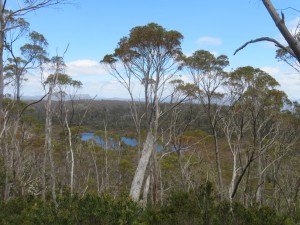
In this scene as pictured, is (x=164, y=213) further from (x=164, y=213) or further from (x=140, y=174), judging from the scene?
(x=140, y=174)

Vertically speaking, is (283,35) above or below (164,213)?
above

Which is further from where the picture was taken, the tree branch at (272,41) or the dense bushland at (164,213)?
the dense bushland at (164,213)

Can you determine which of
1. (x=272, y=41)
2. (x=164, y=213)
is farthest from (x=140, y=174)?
(x=272, y=41)

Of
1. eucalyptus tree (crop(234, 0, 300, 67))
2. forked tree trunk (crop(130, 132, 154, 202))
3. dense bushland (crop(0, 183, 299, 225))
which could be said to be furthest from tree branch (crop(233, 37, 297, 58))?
forked tree trunk (crop(130, 132, 154, 202))

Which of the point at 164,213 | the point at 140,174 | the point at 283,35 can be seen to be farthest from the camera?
the point at 140,174

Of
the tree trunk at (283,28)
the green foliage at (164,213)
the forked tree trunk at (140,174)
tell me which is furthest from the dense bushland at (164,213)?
the tree trunk at (283,28)

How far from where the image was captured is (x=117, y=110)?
7525 cm

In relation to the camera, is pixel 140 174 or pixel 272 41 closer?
pixel 272 41

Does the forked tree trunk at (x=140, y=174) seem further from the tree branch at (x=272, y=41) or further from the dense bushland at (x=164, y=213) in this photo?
the tree branch at (x=272, y=41)

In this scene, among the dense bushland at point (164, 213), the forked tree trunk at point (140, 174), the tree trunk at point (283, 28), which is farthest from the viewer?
the forked tree trunk at point (140, 174)

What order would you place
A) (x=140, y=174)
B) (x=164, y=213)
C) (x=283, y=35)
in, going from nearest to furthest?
(x=283, y=35) → (x=164, y=213) → (x=140, y=174)

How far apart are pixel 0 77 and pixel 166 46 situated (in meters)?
6.06

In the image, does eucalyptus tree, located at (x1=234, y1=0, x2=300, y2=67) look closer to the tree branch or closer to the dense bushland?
the tree branch

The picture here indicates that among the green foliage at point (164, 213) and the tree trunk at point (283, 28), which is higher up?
the tree trunk at point (283, 28)
